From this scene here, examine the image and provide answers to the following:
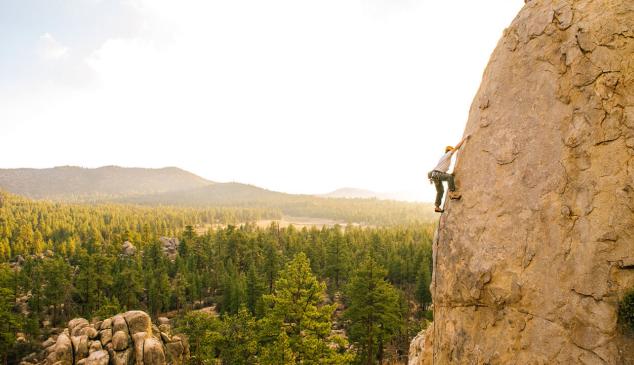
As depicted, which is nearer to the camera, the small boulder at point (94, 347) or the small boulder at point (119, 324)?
the small boulder at point (94, 347)

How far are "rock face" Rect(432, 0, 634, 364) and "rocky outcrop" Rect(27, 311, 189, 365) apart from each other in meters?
31.8

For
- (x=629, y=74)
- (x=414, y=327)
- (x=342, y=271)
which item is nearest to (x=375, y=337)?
(x=414, y=327)

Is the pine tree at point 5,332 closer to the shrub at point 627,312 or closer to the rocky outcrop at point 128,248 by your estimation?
the rocky outcrop at point 128,248

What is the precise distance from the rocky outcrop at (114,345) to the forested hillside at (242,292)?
328cm

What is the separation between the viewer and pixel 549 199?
7406 millimetres

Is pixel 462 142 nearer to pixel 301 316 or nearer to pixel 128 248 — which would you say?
pixel 301 316

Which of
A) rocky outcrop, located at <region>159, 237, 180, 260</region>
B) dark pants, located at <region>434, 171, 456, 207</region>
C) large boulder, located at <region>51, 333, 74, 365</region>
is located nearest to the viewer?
dark pants, located at <region>434, 171, 456, 207</region>

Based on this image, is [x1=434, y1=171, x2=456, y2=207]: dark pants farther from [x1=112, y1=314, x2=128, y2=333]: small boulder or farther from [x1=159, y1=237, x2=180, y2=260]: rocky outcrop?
[x1=159, y1=237, x2=180, y2=260]: rocky outcrop

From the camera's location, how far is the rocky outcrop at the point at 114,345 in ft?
99.5

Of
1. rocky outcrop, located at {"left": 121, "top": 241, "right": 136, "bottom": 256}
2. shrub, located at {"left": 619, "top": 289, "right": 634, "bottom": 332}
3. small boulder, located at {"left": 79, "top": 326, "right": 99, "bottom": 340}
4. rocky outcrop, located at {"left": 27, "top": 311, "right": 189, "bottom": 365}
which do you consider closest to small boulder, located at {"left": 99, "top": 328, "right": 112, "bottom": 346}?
rocky outcrop, located at {"left": 27, "top": 311, "right": 189, "bottom": 365}

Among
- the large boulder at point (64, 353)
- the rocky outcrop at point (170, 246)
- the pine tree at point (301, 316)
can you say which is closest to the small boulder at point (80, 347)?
the large boulder at point (64, 353)

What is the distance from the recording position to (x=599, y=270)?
6.66 metres

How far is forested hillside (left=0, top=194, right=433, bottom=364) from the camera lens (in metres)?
23.0

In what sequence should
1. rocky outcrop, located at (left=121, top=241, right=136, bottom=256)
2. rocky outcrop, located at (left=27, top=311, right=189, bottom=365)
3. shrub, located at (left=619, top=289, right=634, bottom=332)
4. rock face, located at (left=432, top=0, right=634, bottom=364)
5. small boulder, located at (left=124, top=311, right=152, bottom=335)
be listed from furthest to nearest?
rocky outcrop, located at (left=121, top=241, right=136, bottom=256) → small boulder, located at (left=124, top=311, right=152, bottom=335) → rocky outcrop, located at (left=27, top=311, right=189, bottom=365) → rock face, located at (left=432, top=0, right=634, bottom=364) → shrub, located at (left=619, top=289, right=634, bottom=332)
